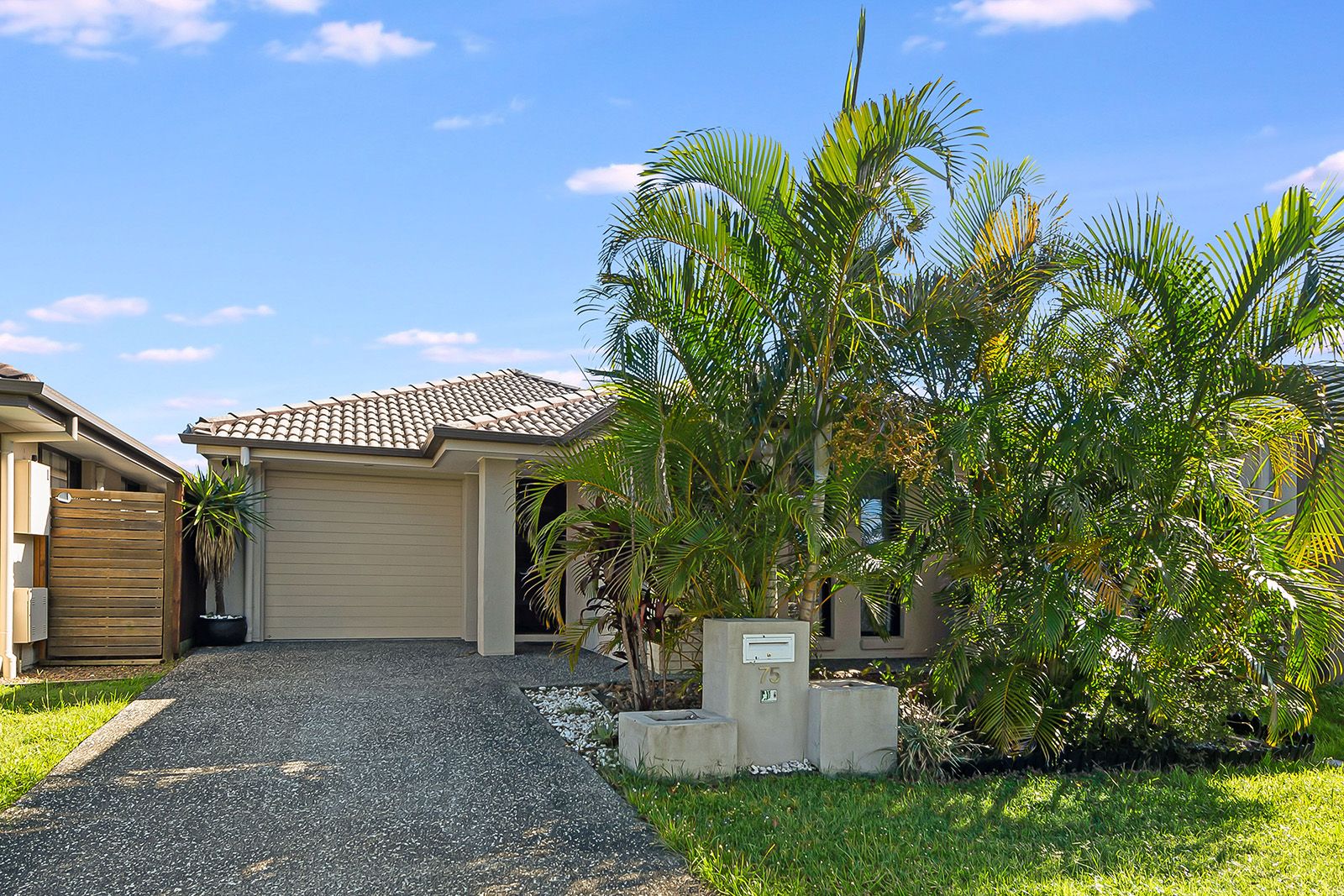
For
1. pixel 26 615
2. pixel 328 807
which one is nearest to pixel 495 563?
pixel 26 615

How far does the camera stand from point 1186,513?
7180 mm

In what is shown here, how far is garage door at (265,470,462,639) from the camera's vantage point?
12680 millimetres

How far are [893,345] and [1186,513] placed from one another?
2565 millimetres

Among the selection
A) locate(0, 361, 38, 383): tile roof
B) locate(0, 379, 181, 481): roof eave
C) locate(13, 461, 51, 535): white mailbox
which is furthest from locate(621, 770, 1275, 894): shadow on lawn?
locate(13, 461, 51, 535): white mailbox

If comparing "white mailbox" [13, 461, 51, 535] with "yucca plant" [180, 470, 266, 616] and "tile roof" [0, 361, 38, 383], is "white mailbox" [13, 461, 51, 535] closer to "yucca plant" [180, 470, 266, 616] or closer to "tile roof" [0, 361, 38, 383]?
"tile roof" [0, 361, 38, 383]

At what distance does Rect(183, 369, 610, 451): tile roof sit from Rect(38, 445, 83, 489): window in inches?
62.4

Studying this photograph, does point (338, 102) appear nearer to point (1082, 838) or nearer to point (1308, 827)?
point (1082, 838)

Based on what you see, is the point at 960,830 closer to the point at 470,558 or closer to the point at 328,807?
the point at 328,807

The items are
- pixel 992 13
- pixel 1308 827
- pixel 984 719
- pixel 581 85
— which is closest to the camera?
pixel 1308 827

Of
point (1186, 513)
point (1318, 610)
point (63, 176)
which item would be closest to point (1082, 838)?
point (1318, 610)

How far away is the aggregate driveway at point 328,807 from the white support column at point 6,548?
2272mm

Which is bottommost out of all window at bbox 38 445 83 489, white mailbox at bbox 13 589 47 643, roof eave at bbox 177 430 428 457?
white mailbox at bbox 13 589 47 643

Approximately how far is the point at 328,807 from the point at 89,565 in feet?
23.9

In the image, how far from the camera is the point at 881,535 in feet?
28.7
